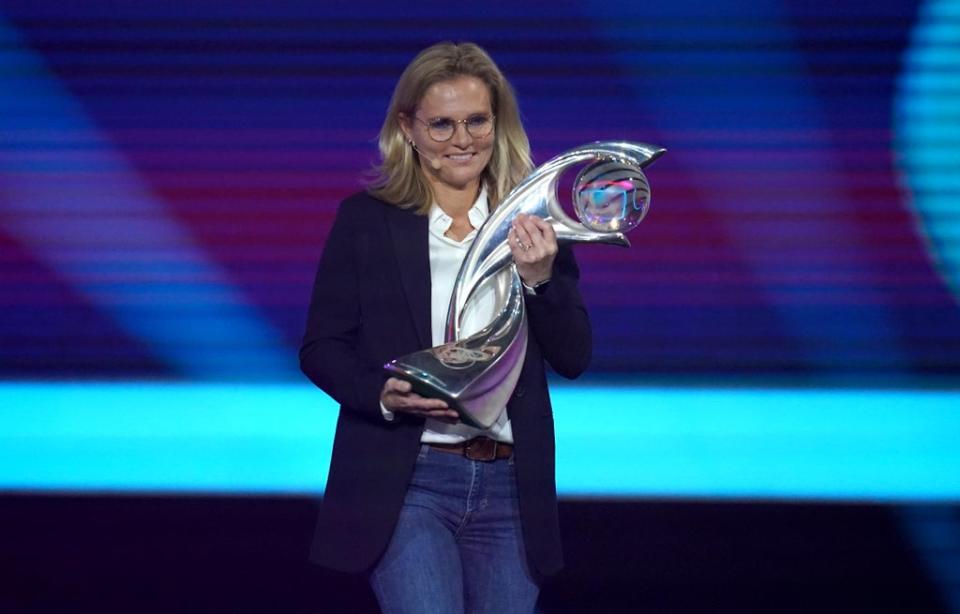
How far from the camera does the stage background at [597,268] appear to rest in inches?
Result: 152

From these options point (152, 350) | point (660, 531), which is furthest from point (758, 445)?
point (152, 350)

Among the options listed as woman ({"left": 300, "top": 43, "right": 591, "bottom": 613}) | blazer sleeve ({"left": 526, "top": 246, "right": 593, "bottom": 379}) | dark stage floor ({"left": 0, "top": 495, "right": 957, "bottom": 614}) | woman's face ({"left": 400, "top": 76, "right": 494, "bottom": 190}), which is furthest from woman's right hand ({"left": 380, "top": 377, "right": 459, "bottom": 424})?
dark stage floor ({"left": 0, "top": 495, "right": 957, "bottom": 614})

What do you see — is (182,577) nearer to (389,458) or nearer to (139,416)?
(139,416)

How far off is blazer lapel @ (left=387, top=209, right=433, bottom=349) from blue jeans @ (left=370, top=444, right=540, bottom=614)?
19 centimetres

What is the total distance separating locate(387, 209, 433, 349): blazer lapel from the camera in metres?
2.25

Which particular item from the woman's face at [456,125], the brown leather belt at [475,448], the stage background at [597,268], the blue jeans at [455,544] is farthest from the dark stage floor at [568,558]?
the woman's face at [456,125]

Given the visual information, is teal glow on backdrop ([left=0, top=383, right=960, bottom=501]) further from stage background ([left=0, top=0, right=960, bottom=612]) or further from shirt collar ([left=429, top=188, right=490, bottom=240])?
shirt collar ([left=429, top=188, right=490, bottom=240])

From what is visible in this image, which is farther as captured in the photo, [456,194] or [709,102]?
[709,102]

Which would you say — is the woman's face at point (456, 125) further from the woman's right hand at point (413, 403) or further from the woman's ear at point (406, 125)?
the woman's right hand at point (413, 403)

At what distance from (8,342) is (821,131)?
2.23 meters

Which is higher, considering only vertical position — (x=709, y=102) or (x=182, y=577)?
(x=709, y=102)

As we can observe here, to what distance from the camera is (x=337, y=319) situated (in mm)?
2277

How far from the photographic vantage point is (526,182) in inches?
86.9

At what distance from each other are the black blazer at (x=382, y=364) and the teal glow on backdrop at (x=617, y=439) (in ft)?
5.37
